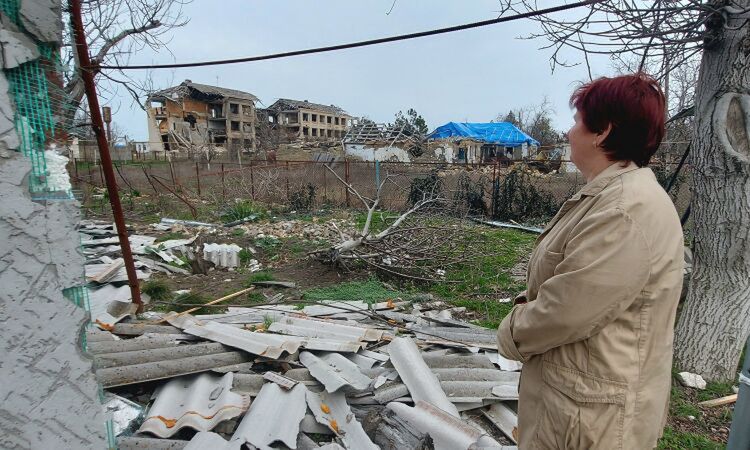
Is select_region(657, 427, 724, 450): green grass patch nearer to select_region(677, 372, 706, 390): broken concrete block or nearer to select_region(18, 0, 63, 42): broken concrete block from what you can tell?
select_region(677, 372, 706, 390): broken concrete block

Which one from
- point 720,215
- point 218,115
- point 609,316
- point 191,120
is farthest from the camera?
point 218,115

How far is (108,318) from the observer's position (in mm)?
3930

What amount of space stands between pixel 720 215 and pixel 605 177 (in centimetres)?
311

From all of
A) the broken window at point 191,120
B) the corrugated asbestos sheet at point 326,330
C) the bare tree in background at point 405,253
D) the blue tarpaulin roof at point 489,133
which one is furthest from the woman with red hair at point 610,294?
the broken window at point 191,120

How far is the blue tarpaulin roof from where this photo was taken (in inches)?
1309

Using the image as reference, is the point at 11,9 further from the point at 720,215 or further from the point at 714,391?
the point at 714,391

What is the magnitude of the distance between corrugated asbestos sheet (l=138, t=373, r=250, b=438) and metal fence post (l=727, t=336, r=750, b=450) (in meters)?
2.40

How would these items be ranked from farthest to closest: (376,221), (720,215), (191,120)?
1. (191,120)
2. (376,221)
3. (720,215)

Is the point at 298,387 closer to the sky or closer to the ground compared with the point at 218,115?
closer to the ground

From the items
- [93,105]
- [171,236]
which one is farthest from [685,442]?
[171,236]

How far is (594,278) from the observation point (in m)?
1.22

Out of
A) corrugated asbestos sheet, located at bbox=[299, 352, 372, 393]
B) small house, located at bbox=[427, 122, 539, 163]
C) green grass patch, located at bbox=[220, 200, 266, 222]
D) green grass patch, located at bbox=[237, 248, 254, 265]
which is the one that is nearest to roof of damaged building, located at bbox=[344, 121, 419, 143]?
small house, located at bbox=[427, 122, 539, 163]

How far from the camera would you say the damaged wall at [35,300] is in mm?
1156

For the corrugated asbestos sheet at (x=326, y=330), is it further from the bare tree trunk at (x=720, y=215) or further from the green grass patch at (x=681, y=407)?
the bare tree trunk at (x=720, y=215)
